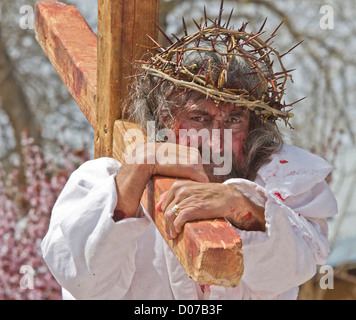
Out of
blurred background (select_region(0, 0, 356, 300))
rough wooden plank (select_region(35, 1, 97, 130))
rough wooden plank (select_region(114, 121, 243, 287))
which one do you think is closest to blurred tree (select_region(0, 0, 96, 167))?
blurred background (select_region(0, 0, 356, 300))

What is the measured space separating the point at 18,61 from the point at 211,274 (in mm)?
5643

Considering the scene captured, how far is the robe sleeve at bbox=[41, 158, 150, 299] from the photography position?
1.82m

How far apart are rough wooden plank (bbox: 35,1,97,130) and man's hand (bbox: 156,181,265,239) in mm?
1044

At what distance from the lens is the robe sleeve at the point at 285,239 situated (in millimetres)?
1754

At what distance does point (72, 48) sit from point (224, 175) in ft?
3.05

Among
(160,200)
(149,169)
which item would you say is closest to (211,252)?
(160,200)

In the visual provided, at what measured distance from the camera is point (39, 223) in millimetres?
4215

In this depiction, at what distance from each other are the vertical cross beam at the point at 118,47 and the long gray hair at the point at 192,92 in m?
0.06

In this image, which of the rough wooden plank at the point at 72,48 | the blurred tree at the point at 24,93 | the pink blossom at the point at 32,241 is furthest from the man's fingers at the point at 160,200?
the blurred tree at the point at 24,93

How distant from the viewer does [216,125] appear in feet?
6.99

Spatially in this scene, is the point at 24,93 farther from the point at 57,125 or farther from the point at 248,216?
the point at 248,216

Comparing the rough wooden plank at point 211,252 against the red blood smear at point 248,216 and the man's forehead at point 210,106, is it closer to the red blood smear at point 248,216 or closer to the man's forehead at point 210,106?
the red blood smear at point 248,216

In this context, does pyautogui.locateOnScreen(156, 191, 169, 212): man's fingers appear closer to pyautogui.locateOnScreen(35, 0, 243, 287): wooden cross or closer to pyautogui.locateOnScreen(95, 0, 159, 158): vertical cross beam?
pyautogui.locateOnScreen(35, 0, 243, 287): wooden cross
